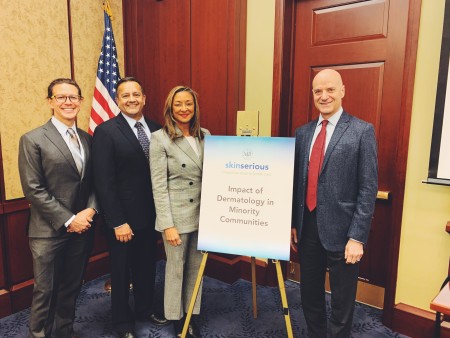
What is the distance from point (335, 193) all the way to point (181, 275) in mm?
1026

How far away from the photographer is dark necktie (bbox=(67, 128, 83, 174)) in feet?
6.40

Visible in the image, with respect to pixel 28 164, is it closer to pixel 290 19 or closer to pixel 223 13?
pixel 223 13

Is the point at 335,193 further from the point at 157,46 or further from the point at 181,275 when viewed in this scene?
the point at 157,46

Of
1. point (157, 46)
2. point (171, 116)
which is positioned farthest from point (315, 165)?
point (157, 46)

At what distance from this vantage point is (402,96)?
2080 millimetres

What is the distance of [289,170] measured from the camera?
73.6 inches

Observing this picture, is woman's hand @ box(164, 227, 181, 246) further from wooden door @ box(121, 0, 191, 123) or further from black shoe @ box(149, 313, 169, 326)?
wooden door @ box(121, 0, 191, 123)

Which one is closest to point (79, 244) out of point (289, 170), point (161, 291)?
point (161, 291)

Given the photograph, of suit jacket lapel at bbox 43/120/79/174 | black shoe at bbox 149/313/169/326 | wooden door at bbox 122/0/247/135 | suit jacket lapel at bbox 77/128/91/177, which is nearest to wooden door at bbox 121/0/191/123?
wooden door at bbox 122/0/247/135

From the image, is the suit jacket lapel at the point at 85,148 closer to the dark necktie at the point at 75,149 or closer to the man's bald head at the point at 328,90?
the dark necktie at the point at 75,149

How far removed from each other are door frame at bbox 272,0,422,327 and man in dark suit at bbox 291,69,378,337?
531 millimetres

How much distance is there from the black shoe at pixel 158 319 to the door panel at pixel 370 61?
145 centimetres

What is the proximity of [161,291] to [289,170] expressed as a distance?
5.31ft

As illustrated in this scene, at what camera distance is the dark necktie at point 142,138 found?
215 cm
